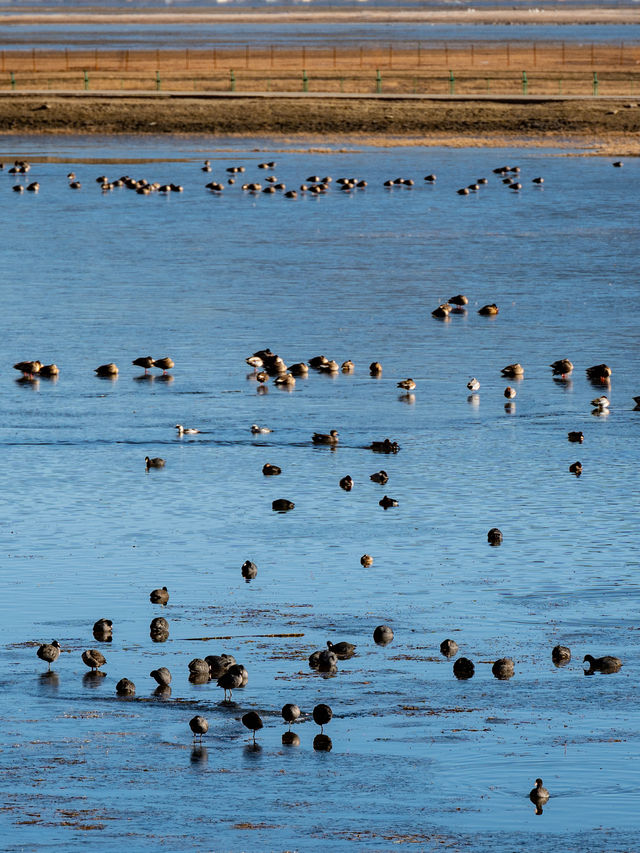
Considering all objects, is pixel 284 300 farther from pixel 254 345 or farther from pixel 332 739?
pixel 332 739

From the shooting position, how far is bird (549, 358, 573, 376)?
26.2m

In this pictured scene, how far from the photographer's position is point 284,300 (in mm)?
33594

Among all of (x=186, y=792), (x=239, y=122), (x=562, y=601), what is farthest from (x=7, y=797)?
(x=239, y=122)

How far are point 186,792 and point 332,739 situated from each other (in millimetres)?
1398

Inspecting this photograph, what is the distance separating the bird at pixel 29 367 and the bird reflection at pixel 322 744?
50.7 ft

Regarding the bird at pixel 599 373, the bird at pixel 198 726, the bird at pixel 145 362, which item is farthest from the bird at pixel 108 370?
the bird at pixel 198 726

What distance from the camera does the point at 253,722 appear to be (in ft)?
39.7

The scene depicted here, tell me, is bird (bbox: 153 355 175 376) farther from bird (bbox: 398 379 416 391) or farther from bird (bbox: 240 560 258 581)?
bird (bbox: 240 560 258 581)

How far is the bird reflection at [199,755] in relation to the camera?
38.4 ft

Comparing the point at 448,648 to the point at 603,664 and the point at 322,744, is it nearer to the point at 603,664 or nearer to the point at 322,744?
the point at 603,664

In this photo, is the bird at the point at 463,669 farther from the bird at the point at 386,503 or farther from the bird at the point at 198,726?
the bird at the point at 386,503

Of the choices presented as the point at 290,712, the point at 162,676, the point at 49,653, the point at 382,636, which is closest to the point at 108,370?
the point at 382,636

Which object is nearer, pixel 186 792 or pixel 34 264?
pixel 186 792

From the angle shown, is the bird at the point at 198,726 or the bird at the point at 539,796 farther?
the bird at the point at 198,726
